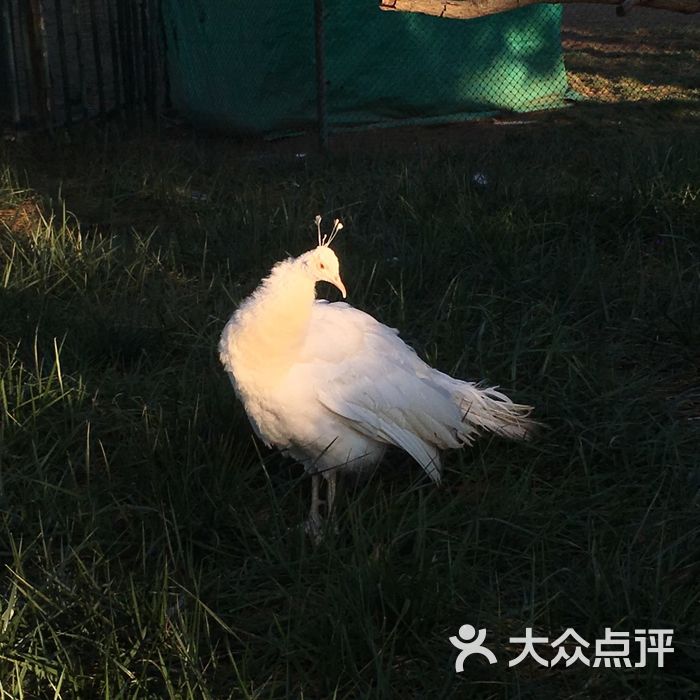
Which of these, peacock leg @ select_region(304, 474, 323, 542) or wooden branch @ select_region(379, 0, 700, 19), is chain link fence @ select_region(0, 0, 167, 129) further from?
peacock leg @ select_region(304, 474, 323, 542)

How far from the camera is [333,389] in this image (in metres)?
3.40

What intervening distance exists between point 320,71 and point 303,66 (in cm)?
138

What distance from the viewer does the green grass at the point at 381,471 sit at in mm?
2582

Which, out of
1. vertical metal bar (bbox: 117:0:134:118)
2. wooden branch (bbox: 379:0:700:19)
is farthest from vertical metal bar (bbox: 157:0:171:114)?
wooden branch (bbox: 379:0:700:19)

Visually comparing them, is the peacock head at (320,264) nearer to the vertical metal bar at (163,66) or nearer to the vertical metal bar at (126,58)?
the vertical metal bar at (126,58)

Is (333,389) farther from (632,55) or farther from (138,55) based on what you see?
(632,55)

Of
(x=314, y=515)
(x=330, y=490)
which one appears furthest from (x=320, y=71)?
(x=314, y=515)

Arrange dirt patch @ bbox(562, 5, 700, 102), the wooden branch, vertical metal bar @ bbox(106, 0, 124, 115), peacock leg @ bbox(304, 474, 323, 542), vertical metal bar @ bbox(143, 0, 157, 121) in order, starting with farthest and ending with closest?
dirt patch @ bbox(562, 5, 700, 102)
vertical metal bar @ bbox(143, 0, 157, 121)
vertical metal bar @ bbox(106, 0, 124, 115)
the wooden branch
peacock leg @ bbox(304, 474, 323, 542)

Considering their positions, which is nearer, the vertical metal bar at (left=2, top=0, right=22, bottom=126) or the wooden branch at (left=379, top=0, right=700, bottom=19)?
the wooden branch at (left=379, top=0, right=700, bottom=19)

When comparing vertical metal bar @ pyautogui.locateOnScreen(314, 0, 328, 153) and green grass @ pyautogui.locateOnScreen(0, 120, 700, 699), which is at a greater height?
vertical metal bar @ pyautogui.locateOnScreen(314, 0, 328, 153)

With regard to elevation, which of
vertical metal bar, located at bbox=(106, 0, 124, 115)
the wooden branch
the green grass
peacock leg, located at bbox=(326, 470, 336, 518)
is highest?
the wooden branch

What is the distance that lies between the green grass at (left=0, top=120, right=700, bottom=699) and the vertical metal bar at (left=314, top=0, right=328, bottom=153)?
1.76m

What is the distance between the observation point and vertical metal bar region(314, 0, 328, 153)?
766 centimetres

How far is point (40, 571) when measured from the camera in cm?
289
